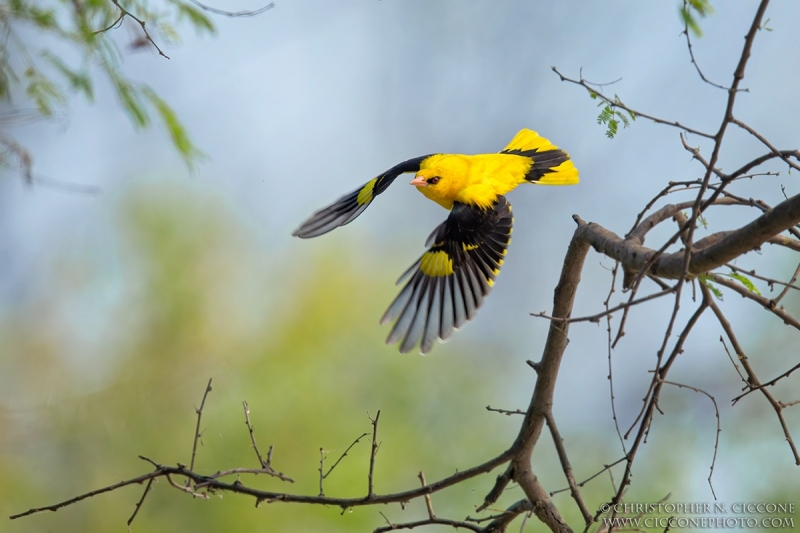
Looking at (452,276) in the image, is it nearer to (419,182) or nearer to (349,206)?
(419,182)

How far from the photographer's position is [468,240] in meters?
1.72

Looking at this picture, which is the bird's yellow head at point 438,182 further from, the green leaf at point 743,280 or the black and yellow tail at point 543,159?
the green leaf at point 743,280

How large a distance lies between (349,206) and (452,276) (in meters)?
0.36

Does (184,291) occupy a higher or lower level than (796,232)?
higher

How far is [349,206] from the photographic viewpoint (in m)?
1.95

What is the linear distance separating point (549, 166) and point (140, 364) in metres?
2.16

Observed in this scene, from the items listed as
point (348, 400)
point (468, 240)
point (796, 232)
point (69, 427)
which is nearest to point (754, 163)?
point (796, 232)

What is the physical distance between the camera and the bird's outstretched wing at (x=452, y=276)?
1688 millimetres

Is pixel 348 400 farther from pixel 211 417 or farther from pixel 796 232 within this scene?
pixel 796 232

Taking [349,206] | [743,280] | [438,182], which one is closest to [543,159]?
[438,182]

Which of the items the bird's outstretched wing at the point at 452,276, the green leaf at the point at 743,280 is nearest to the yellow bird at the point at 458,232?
the bird's outstretched wing at the point at 452,276

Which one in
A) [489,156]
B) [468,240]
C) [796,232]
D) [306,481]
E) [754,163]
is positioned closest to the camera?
[754,163]

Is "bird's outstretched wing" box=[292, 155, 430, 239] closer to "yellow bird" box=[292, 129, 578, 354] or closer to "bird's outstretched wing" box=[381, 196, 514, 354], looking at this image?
"yellow bird" box=[292, 129, 578, 354]

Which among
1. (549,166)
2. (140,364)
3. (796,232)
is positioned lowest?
(796,232)
